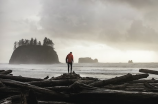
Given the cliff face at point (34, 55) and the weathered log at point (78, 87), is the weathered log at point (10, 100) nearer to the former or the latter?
the weathered log at point (78, 87)

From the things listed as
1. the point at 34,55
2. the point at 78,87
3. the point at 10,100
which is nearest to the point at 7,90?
the point at 10,100

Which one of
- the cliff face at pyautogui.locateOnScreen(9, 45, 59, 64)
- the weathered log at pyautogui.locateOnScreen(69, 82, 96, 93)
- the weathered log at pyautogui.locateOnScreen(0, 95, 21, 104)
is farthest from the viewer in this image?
the cliff face at pyautogui.locateOnScreen(9, 45, 59, 64)

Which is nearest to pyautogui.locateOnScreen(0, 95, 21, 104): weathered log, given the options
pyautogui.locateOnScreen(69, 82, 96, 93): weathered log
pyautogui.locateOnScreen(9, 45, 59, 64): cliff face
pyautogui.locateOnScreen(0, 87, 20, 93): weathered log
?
pyautogui.locateOnScreen(0, 87, 20, 93): weathered log

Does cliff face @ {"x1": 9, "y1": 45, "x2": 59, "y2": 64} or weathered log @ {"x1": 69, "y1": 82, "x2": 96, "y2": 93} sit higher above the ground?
cliff face @ {"x1": 9, "y1": 45, "x2": 59, "y2": 64}

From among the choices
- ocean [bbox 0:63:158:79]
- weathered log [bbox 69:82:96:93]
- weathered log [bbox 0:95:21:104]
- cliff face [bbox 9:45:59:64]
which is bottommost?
ocean [bbox 0:63:158:79]

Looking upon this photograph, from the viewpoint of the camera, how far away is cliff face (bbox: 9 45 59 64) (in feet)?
526

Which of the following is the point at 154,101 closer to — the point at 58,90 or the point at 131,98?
the point at 131,98

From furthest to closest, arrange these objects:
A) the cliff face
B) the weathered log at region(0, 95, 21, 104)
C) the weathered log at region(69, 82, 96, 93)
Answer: the cliff face
the weathered log at region(69, 82, 96, 93)
the weathered log at region(0, 95, 21, 104)

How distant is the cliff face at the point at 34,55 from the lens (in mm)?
160375

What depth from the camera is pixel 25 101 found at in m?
2.32

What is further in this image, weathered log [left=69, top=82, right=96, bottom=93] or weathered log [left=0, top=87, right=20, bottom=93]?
weathered log [left=0, top=87, right=20, bottom=93]

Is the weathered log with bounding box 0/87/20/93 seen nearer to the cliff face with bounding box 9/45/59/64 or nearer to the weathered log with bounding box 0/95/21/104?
the weathered log with bounding box 0/95/21/104

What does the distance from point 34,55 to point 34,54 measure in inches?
38.1

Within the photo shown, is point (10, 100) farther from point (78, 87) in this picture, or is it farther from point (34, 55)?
point (34, 55)
